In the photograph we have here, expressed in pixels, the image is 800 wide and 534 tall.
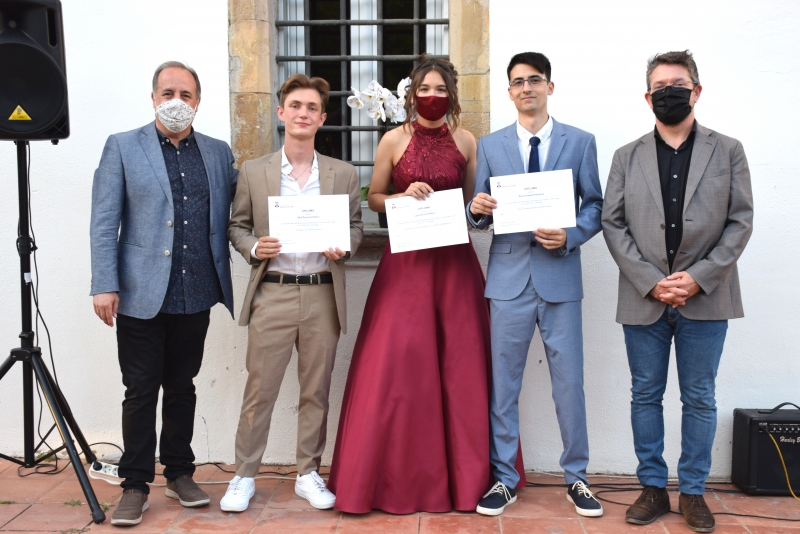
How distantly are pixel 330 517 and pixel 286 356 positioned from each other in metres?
0.80

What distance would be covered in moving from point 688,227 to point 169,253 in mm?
2362

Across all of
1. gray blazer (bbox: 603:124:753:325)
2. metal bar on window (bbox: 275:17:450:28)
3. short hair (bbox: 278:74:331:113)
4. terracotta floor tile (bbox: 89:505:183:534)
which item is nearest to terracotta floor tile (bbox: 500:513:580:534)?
gray blazer (bbox: 603:124:753:325)

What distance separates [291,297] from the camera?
3.49 metres

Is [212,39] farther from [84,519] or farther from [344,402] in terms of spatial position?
[84,519]

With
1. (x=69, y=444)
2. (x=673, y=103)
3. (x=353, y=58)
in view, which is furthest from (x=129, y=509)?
(x=673, y=103)

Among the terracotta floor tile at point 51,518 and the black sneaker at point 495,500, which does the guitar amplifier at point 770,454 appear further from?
A: the terracotta floor tile at point 51,518

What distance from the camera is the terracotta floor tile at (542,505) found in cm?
348

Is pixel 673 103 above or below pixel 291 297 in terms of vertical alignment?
above

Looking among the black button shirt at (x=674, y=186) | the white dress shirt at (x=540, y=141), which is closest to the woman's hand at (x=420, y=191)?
the white dress shirt at (x=540, y=141)

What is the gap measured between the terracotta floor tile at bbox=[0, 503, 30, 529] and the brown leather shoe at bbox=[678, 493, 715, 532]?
3.19 metres

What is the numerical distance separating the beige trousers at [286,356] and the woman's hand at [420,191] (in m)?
0.63

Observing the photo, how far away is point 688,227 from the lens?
3197 mm

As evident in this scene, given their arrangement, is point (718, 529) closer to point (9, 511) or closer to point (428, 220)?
point (428, 220)

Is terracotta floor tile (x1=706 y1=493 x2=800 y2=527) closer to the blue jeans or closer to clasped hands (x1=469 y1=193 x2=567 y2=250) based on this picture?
the blue jeans
